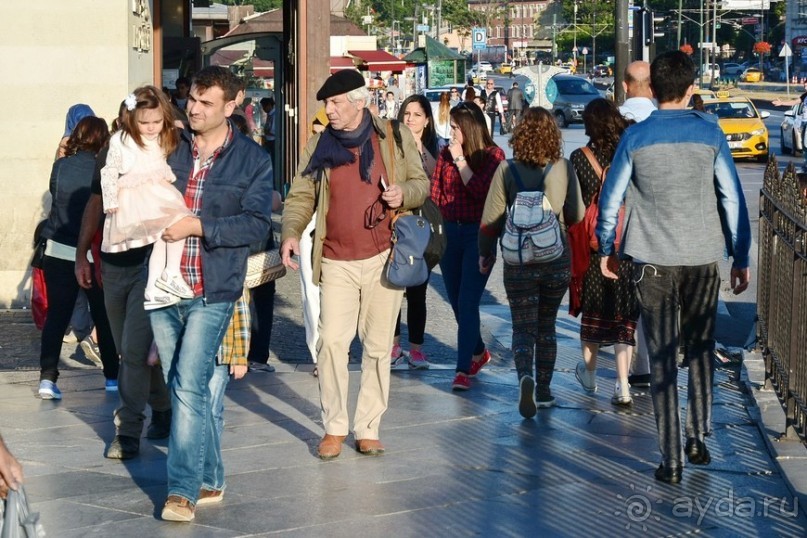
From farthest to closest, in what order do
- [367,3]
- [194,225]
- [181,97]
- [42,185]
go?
[367,3]
[181,97]
[42,185]
[194,225]

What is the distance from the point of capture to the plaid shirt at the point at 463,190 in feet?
27.1

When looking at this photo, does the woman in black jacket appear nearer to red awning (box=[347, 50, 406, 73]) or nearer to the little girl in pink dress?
the little girl in pink dress

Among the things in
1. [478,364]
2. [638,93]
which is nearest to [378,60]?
[638,93]

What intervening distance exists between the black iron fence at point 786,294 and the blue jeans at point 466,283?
68.8 inches

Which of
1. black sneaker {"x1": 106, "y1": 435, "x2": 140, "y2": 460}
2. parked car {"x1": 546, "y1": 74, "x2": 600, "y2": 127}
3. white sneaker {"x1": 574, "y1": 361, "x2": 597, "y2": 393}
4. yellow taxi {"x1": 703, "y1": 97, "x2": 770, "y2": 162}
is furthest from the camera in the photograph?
parked car {"x1": 546, "y1": 74, "x2": 600, "y2": 127}

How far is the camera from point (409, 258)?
6.53 m

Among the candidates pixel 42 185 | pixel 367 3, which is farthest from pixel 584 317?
pixel 367 3

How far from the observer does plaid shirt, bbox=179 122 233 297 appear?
557 centimetres

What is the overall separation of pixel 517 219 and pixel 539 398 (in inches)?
43.2

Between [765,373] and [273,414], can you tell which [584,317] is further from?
[273,414]

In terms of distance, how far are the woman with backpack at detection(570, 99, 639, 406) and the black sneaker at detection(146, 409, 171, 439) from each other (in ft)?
8.31

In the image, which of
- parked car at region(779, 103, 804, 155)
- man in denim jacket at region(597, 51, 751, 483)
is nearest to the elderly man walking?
man in denim jacket at region(597, 51, 751, 483)

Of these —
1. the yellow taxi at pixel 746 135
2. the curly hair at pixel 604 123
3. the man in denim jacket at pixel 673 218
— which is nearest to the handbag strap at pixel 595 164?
the curly hair at pixel 604 123

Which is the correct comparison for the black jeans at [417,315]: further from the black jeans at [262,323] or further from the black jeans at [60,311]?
the black jeans at [60,311]
